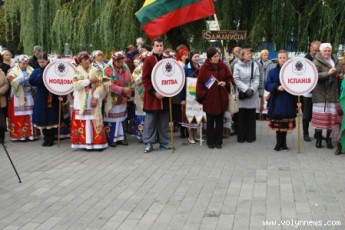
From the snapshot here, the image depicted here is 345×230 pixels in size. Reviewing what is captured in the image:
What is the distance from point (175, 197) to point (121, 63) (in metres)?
4.14

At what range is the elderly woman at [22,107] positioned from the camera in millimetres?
10211

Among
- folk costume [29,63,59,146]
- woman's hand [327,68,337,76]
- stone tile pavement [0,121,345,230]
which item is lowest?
stone tile pavement [0,121,345,230]

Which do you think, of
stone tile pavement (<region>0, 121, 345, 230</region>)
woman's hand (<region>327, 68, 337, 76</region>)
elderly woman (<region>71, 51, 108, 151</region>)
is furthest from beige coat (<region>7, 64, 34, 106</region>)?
woman's hand (<region>327, 68, 337, 76</region>)

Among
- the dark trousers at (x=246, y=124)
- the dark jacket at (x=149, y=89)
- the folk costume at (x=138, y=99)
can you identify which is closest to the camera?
the dark jacket at (x=149, y=89)

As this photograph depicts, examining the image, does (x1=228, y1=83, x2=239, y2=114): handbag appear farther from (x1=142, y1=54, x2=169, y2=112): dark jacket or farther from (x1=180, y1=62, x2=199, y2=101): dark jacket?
(x1=142, y1=54, x2=169, y2=112): dark jacket

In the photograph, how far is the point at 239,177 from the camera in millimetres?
7039

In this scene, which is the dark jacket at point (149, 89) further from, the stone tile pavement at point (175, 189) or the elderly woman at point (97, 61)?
the elderly woman at point (97, 61)

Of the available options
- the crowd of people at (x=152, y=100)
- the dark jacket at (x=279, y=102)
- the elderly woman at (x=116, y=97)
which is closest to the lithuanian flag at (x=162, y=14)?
the crowd of people at (x=152, y=100)

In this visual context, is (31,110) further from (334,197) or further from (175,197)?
(334,197)

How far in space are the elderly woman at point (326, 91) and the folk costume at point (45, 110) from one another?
5.01m

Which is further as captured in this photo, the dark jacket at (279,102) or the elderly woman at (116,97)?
the elderly woman at (116,97)

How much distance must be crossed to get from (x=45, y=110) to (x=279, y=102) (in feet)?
14.7

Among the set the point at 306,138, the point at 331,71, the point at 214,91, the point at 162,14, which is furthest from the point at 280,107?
the point at 162,14

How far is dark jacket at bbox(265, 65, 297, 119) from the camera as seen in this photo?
8.78 metres
